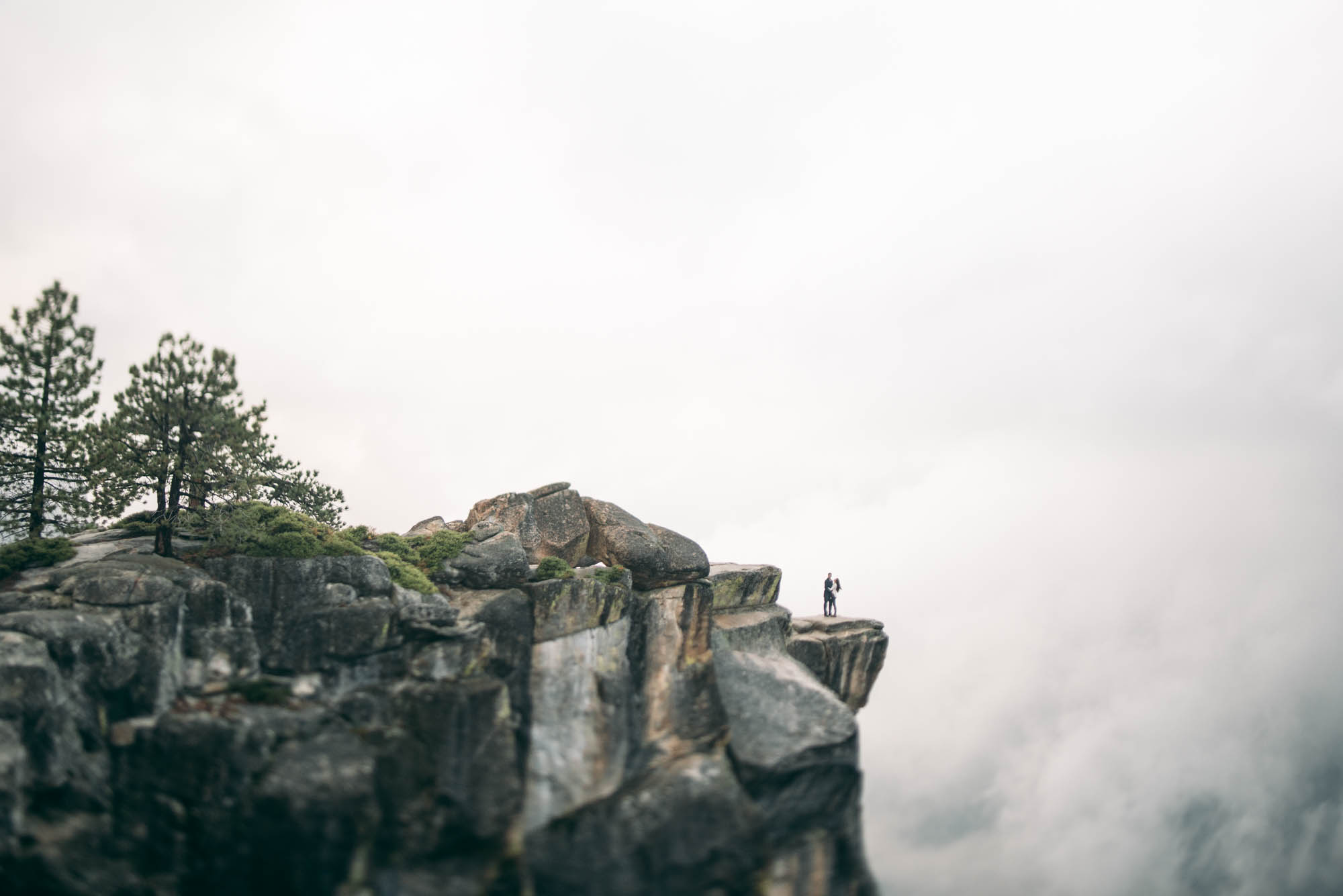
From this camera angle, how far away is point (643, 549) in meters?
43.2

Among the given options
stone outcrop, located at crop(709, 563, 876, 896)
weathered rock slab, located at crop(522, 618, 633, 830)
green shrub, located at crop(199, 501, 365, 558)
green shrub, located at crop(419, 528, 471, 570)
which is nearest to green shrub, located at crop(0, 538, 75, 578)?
green shrub, located at crop(199, 501, 365, 558)

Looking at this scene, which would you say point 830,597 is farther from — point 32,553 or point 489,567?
point 32,553

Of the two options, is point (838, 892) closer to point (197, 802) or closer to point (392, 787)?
point (392, 787)

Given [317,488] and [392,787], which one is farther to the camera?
[317,488]

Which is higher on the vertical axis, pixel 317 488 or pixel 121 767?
pixel 317 488

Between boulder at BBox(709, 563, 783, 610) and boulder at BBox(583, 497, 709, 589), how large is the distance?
143 centimetres

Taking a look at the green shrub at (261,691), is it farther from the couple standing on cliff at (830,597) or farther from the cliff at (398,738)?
the couple standing on cliff at (830,597)

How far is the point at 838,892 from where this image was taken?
32.5m

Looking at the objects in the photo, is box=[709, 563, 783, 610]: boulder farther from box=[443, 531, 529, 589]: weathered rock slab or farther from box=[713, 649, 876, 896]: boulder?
box=[443, 531, 529, 589]: weathered rock slab

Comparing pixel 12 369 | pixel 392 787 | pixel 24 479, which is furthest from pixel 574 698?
pixel 12 369

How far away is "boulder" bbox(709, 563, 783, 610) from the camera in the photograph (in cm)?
4556

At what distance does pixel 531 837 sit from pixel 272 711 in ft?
38.2

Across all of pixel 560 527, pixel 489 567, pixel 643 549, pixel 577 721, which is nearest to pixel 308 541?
pixel 489 567

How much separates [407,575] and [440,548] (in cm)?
305
